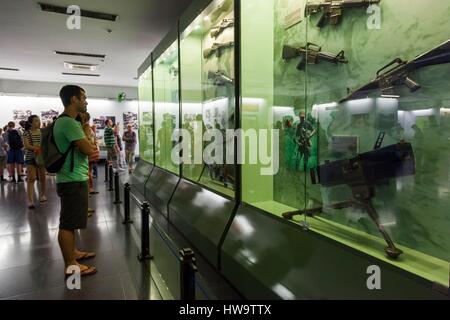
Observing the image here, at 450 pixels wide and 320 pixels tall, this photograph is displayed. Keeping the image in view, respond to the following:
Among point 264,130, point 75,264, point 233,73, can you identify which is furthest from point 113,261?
point 233,73

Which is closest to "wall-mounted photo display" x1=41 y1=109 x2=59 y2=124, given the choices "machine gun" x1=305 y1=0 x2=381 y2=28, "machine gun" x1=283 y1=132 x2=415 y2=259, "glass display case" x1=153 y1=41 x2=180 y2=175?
"glass display case" x1=153 y1=41 x2=180 y2=175

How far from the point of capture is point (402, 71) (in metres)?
1.80

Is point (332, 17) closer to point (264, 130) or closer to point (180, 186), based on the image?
point (264, 130)

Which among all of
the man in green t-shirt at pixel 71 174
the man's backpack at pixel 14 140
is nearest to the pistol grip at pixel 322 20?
the man in green t-shirt at pixel 71 174

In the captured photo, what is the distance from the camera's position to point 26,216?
15.5ft

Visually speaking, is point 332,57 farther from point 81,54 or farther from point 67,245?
point 81,54

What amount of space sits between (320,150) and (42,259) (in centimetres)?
305

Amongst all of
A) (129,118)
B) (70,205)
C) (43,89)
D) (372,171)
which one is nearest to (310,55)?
(372,171)

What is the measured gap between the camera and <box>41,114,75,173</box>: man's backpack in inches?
99.9

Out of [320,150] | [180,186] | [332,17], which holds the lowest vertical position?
[180,186]

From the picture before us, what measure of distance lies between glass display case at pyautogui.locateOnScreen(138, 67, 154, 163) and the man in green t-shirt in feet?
12.1

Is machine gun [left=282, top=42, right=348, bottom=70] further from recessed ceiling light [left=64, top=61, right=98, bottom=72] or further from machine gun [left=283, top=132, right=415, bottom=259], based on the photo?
recessed ceiling light [left=64, top=61, right=98, bottom=72]

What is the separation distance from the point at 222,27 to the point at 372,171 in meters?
2.33

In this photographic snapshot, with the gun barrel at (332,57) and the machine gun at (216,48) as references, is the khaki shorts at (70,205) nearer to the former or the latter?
the machine gun at (216,48)
